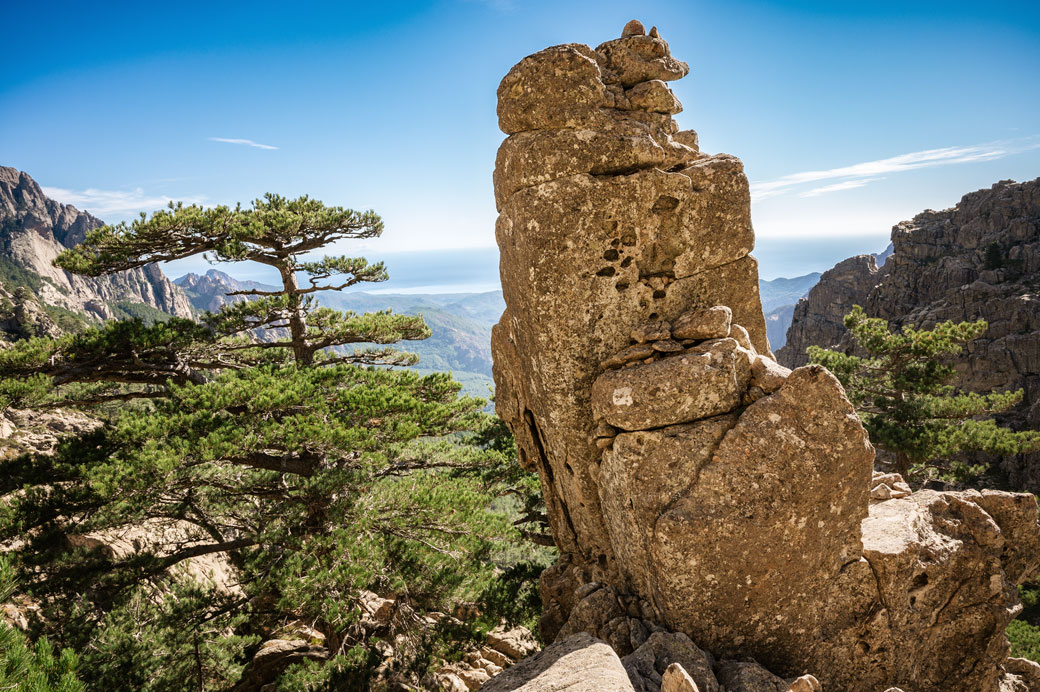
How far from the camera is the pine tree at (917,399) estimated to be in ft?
66.1

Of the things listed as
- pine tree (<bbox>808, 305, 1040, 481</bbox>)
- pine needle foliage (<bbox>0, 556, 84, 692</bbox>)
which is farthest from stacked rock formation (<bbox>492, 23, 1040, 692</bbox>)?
pine tree (<bbox>808, 305, 1040, 481</bbox>)

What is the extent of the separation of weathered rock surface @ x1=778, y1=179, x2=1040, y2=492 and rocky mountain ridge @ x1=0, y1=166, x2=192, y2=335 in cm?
15990

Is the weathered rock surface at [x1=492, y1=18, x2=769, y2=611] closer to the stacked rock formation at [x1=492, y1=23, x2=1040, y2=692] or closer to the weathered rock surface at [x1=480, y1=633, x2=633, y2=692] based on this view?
the stacked rock formation at [x1=492, y1=23, x2=1040, y2=692]

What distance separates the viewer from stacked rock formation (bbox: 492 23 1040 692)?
272 inches

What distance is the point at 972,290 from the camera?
6091 cm

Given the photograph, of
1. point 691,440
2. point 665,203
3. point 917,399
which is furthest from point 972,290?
point 691,440

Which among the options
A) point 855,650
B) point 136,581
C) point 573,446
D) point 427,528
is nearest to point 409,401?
point 427,528

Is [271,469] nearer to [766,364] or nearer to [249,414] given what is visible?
[249,414]

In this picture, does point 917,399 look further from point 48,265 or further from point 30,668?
point 48,265

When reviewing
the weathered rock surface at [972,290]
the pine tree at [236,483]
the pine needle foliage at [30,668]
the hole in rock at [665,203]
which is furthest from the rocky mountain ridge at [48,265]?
the weathered rock surface at [972,290]

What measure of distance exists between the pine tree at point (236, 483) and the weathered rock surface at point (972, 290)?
169ft

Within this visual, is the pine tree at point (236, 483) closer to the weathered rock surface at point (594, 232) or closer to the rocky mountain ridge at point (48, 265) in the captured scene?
the weathered rock surface at point (594, 232)

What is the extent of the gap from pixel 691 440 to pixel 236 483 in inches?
392

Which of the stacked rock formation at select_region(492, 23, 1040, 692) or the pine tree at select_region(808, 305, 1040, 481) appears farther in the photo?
the pine tree at select_region(808, 305, 1040, 481)
